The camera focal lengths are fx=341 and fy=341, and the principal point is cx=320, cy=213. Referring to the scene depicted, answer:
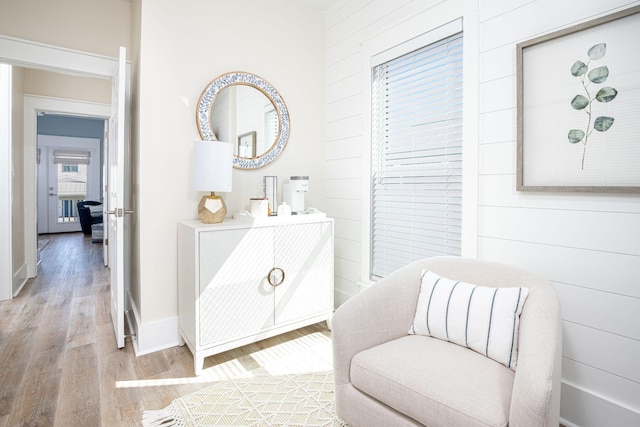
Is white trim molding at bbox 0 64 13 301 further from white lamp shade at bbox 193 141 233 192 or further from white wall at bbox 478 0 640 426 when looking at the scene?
white wall at bbox 478 0 640 426

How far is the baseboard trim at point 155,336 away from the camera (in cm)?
226

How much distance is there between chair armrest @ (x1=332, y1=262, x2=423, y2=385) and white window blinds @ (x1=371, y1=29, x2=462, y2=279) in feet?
2.08

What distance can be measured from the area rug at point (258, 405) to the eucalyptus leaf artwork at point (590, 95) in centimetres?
173

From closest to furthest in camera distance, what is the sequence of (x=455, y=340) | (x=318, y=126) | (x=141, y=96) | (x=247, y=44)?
1. (x=455, y=340)
2. (x=141, y=96)
3. (x=247, y=44)
4. (x=318, y=126)

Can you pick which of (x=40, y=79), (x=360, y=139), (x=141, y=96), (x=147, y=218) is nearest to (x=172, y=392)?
(x=147, y=218)

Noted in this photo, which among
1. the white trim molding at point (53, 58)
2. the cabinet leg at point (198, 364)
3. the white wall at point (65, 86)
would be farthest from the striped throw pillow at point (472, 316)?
the white wall at point (65, 86)

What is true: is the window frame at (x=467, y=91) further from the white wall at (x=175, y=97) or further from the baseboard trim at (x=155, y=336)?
the baseboard trim at (x=155, y=336)

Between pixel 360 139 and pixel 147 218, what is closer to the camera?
pixel 147 218

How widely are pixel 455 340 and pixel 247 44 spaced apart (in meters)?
2.49

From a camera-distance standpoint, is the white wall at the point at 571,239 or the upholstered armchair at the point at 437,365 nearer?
the upholstered armchair at the point at 437,365

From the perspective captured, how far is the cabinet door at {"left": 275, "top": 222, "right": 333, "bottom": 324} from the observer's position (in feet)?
7.66

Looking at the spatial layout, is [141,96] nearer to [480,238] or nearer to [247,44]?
[247,44]

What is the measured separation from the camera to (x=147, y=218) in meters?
2.26

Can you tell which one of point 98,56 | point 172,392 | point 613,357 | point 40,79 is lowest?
point 172,392
